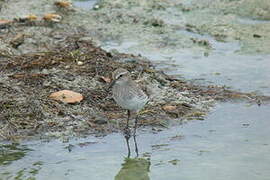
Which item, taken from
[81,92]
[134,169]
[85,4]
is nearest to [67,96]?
[81,92]

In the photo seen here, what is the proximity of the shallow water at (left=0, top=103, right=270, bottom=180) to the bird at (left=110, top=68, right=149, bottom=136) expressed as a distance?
0.38 meters

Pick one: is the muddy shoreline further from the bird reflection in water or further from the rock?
the bird reflection in water

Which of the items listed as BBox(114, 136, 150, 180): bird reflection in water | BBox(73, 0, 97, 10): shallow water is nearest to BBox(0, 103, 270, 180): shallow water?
BBox(114, 136, 150, 180): bird reflection in water

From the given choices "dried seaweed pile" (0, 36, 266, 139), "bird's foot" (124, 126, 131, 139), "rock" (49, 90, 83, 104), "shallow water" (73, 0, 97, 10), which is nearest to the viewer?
"bird's foot" (124, 126, 131, 139)

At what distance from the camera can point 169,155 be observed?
25.1 feet

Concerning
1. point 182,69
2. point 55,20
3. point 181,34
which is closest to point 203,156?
point 182,69

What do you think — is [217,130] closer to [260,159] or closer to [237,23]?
[260,159]

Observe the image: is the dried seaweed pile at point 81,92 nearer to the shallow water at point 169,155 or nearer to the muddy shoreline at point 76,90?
the muddy shoreline at point 76,90

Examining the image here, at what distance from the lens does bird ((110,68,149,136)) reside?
26.9ft

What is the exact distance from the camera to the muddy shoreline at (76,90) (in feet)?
27.7

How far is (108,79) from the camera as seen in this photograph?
956 cm

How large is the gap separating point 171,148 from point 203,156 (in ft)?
1.49

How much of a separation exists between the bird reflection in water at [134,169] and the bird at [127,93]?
2.34 ft

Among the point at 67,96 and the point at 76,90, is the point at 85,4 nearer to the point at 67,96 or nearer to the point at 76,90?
the point at 76,90
